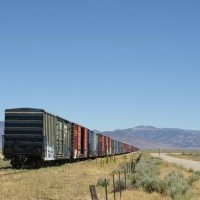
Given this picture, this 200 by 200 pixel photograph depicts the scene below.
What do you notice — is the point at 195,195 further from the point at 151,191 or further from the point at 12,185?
the point at 12,185

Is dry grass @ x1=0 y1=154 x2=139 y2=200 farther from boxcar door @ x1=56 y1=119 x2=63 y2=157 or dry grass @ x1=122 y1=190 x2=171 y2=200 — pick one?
boxcar door @ x1=56 y1=119 x2=63 y2=157

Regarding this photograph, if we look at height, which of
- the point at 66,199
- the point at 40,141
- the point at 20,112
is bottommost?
the point at 66,199

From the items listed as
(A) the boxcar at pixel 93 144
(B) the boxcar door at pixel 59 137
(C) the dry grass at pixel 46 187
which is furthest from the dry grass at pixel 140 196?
(A) the boxcar at pixel 93 144

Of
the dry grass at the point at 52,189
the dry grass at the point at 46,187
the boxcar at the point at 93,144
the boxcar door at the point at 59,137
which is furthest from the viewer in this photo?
the boxcar at the point at 93,144

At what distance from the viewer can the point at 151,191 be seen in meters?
18.4

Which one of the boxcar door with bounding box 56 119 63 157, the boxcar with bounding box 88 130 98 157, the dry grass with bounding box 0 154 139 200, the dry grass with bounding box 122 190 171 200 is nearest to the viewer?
the dry grass with bounding box 122 190 171 200

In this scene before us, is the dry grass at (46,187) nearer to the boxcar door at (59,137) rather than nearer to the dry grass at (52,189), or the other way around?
the dry grass at (52,189)

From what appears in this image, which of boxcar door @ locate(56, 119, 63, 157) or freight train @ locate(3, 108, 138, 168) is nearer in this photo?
freight train @ locate(3, 108, 138, 168)

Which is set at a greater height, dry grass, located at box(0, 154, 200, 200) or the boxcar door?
the boxcar door

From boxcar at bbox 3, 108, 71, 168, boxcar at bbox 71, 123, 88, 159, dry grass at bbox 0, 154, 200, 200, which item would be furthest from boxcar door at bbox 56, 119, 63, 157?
dry grass at bbox 0, 154, 200, 200

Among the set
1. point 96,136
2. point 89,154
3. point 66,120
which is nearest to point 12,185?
point 66,120

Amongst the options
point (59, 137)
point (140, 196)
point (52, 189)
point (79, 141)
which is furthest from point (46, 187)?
point (79, 141)

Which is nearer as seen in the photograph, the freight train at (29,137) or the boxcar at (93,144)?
the freight train at (29,137)

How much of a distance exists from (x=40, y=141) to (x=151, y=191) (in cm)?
1512
